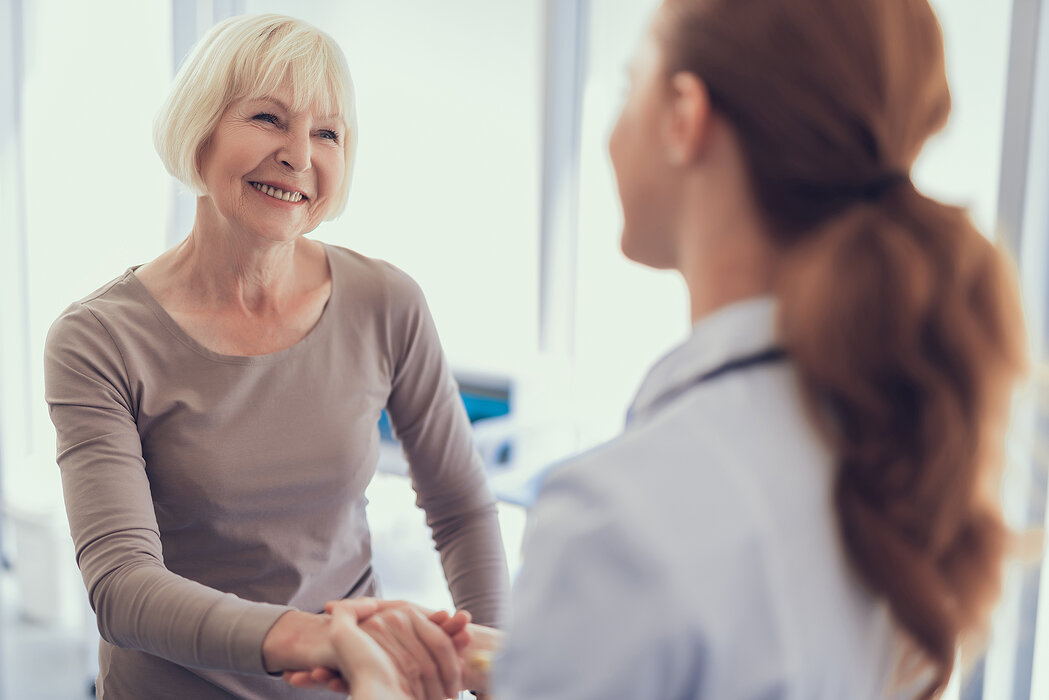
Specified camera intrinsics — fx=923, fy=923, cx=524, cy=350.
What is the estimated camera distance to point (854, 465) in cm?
54

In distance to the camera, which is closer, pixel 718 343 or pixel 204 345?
pixel 718 343

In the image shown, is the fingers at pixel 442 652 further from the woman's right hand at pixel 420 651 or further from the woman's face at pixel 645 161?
the woman's face at pixel 645 161

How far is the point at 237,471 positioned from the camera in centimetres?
115

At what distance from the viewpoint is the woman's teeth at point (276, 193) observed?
119 centimetres

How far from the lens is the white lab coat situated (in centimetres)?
Answer: 49

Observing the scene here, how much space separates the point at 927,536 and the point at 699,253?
0.23 meters

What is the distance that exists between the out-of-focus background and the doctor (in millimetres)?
1362

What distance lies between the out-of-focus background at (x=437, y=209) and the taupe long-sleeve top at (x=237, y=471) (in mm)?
837

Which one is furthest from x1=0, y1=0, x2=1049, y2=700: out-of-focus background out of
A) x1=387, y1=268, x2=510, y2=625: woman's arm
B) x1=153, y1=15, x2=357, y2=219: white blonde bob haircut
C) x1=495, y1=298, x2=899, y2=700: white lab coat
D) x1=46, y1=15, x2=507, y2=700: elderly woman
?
x1=495, y1=298, x2=899, y2=700: white lab coat

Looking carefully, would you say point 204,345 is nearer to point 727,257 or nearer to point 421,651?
point 421,651

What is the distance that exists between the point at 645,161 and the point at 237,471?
28.8 inches

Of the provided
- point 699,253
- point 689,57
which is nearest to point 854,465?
point 699,253

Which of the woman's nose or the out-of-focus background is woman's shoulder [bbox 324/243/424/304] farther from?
the out-of-focus background

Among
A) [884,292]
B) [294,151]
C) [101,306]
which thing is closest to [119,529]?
[101,306]
